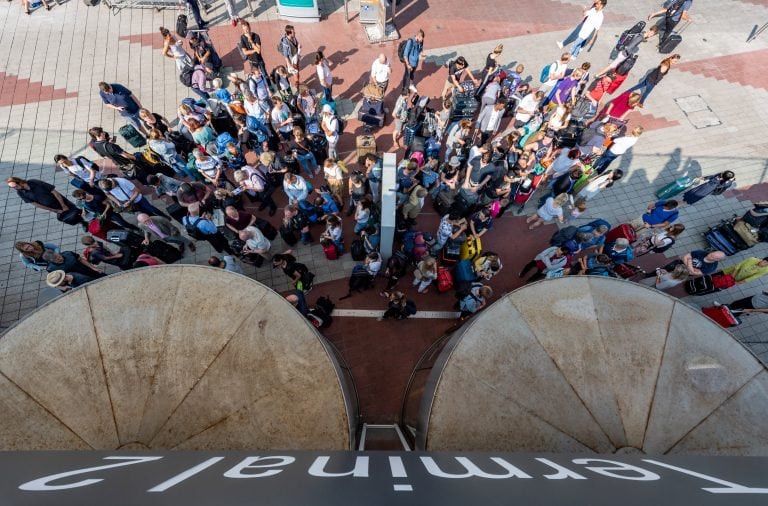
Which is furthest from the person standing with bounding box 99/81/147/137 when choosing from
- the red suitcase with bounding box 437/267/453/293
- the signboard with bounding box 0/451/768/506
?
the red suitcase with bounding box 437/267/453/293

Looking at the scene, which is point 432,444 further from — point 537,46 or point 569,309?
point 537,46

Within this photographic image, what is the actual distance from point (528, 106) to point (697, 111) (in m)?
7.25

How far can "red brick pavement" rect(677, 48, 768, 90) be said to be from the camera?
43.4 feet

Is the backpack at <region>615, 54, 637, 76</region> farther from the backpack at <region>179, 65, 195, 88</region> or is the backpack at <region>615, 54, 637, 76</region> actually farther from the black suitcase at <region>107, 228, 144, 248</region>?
the black suitcase at <region>107, 228, 144, 248</region>

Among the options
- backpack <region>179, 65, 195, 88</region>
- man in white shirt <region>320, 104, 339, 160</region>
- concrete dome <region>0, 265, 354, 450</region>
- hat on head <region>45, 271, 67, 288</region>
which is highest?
backpack <region>179, 65, 195, 88</region>

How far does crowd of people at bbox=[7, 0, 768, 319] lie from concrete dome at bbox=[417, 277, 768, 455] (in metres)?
2.24

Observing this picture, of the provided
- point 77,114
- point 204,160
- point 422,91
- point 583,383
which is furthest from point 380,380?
point 77,114

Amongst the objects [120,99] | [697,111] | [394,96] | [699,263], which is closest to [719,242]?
[699,263]

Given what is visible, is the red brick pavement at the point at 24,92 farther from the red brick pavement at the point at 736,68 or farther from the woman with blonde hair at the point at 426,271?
the red brick pavement at the point at 736,68

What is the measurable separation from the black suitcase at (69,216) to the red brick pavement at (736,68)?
19.8 m

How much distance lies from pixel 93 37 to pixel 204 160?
10793mm

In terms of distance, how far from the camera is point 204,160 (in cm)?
806

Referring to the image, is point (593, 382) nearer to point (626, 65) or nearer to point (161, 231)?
point (161, 231)

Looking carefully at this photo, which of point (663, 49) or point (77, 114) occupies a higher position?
point (663, 49)
